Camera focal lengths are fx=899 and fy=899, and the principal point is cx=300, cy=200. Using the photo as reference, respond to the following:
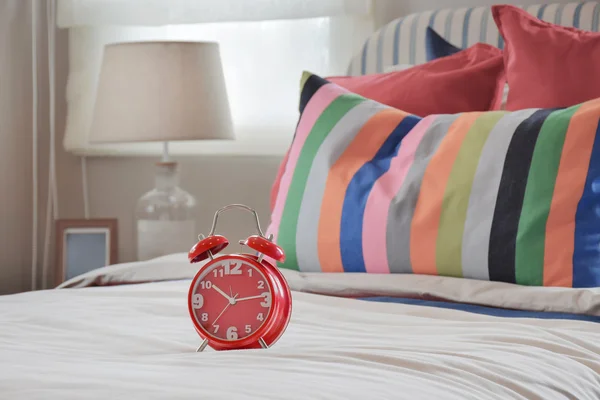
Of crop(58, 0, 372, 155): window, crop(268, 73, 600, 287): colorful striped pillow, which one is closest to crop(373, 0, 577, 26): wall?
crop(58, 0, 372, 155): window

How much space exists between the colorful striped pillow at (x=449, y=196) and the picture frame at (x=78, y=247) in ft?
3.73

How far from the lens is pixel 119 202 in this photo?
3023mm

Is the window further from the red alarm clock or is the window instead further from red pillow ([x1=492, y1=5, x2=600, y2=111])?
the red alarm clock

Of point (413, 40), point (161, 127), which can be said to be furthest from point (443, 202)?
point (161, 127)

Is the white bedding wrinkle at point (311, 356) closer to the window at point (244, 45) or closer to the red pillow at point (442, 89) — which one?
the red pillow at point (442, 89)

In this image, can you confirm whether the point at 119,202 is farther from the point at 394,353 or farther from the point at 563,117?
the point at 394,353

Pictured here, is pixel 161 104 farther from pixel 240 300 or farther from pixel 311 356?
pixel 311 356

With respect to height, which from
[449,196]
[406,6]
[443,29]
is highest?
[406,6]

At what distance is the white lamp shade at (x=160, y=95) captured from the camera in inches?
94.7

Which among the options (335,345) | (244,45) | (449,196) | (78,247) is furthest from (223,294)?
(244,45)

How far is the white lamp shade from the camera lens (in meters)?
2.40

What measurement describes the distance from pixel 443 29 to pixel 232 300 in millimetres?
1427

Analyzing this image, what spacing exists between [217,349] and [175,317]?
24 cm

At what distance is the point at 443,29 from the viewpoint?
7.36 feet
